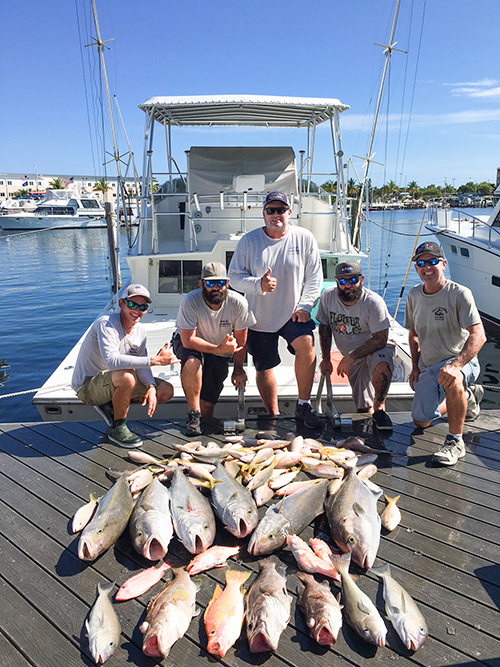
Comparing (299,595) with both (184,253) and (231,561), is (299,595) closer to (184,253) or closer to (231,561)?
(231,561)

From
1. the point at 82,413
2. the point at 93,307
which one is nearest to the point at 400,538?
the point at 82,413

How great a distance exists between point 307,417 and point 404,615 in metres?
2.19

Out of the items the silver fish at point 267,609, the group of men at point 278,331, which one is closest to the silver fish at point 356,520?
the silver fish at point 267,609

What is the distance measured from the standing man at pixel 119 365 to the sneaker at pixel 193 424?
33cm

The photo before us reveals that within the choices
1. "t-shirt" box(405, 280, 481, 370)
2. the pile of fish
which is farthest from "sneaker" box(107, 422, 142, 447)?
"t-shirt" box(405, 280, 481, 370)

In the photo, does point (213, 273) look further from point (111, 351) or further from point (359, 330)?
point (359, 330)

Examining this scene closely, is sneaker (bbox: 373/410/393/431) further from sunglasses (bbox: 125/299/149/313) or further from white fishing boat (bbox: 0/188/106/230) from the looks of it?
white fishing boat (bbox: 0/188/106/230)

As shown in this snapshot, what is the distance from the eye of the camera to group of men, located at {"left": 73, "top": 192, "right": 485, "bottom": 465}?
4.05 m

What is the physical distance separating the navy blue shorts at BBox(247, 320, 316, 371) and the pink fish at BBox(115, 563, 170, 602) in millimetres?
2205

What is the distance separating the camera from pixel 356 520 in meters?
2.85

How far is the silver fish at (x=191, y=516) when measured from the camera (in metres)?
2.77

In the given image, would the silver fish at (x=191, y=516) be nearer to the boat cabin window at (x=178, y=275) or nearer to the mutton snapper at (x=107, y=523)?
the mutton snapper at (x=107, y=523)

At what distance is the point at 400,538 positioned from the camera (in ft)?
9.54

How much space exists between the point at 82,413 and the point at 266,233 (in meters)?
3.19
